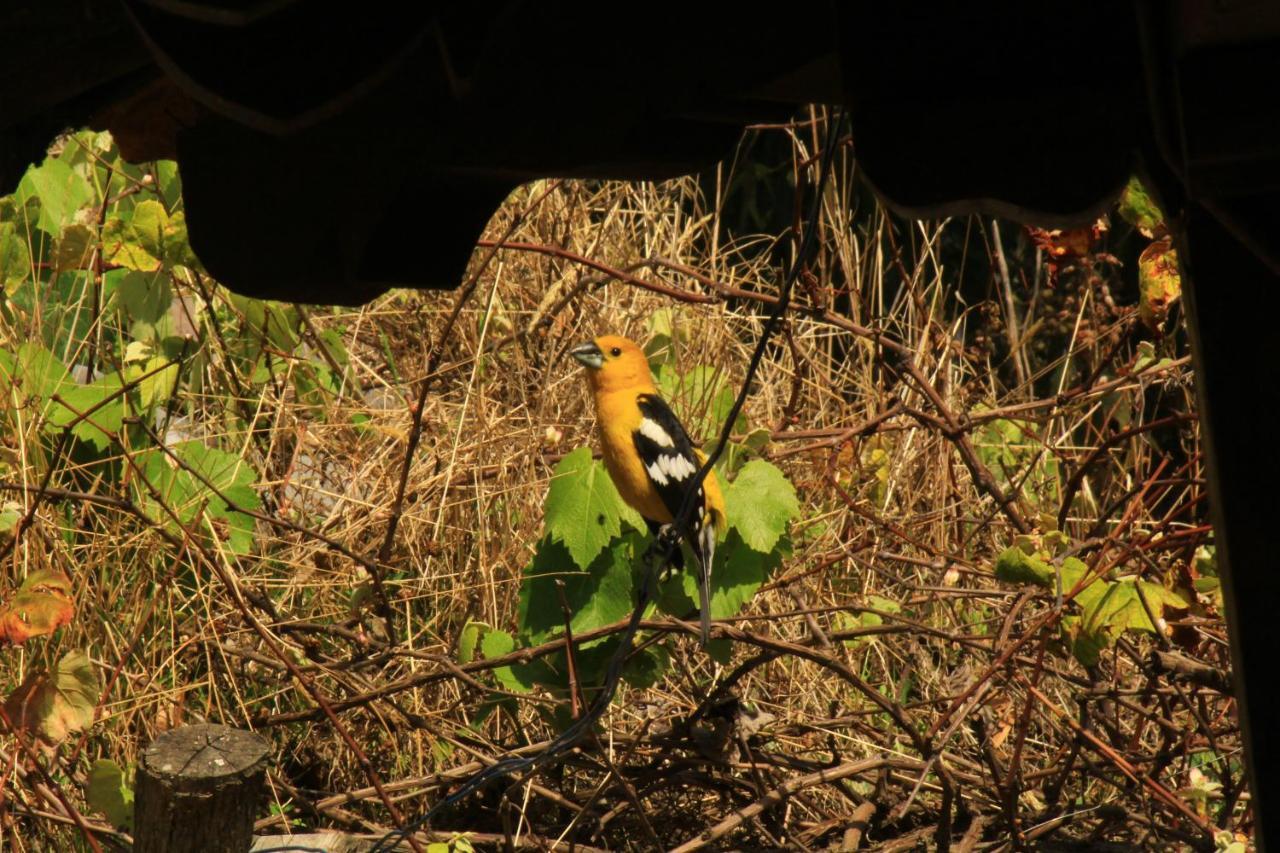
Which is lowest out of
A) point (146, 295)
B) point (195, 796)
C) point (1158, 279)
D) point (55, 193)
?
point (195, 796)

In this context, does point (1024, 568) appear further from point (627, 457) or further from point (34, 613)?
point (34, 613)

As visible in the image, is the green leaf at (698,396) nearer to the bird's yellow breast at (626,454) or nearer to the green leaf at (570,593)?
the bird's yellow breast at (626,454)

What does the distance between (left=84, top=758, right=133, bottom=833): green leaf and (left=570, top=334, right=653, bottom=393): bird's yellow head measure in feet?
5.58

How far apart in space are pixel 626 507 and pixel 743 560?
14.8 inches

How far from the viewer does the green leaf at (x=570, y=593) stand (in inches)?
152

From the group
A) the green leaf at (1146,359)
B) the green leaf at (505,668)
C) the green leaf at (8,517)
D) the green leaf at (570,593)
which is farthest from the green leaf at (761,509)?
the green leaf at (8,517)

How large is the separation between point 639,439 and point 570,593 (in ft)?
1.82

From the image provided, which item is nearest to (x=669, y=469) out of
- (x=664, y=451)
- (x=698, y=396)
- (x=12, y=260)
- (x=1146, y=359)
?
(x=664, y=451)

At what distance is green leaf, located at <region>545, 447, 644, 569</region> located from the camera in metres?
3.77

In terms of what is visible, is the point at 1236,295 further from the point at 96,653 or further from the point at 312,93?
the point at 96,653

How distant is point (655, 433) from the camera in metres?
4.27

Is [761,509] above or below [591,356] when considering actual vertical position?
below

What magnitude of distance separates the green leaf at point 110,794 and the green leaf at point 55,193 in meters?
1.87

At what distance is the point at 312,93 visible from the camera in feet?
4.24
